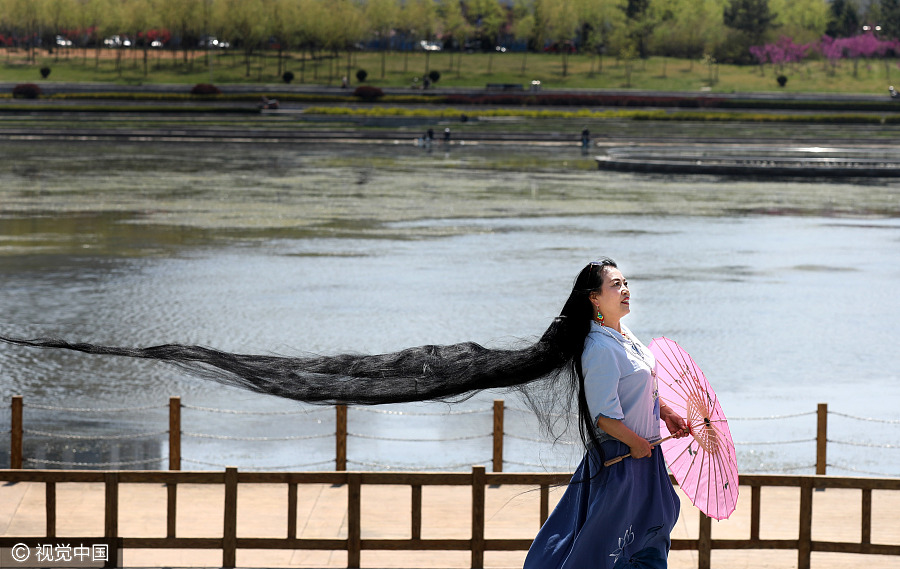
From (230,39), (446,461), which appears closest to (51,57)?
(230,39)

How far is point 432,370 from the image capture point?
4777mm

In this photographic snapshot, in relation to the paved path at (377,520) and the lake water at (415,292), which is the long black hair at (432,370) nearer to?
the lake water at (415,292)

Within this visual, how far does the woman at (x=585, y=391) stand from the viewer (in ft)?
14.8

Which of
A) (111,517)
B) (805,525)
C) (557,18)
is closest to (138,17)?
(557,18)

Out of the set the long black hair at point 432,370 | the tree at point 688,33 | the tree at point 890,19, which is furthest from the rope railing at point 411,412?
the tree at point 890,19

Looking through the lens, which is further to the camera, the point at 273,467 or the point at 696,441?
the point at 273,467

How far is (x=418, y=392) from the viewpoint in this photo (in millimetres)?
4762

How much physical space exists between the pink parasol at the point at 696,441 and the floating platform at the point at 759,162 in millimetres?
35269

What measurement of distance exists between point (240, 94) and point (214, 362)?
222 feet

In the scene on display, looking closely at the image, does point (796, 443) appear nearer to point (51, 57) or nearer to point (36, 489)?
point (36, 489)

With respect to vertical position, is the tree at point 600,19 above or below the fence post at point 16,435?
above

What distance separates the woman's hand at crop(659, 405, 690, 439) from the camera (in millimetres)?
4617

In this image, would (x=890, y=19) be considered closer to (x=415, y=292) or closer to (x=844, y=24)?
(x=844, y=24)

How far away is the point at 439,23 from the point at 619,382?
101309 mm
